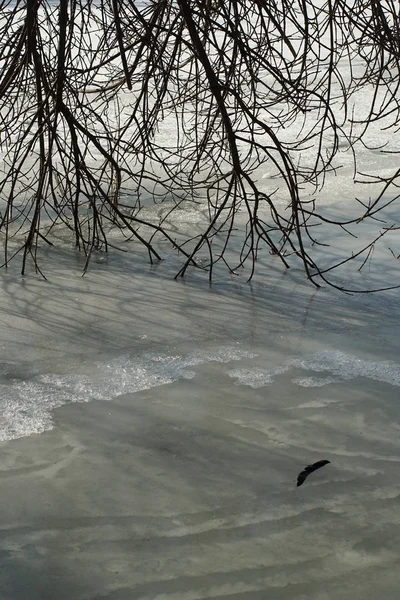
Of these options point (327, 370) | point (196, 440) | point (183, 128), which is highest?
point (183, 128)

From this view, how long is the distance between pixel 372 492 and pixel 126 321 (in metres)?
1.71

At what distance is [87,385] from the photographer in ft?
11.8

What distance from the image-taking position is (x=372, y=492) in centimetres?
292

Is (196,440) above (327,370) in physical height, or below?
below

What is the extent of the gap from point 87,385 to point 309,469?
1.05m

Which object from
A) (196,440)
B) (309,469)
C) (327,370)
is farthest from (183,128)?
(309,469)

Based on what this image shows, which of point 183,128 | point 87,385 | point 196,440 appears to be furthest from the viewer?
point 183,128

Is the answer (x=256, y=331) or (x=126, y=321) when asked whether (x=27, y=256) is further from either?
(x=256, y=331)

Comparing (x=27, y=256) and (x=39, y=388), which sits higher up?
(x=27, y=256)

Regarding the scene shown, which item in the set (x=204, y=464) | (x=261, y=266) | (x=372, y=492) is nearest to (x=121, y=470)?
(x=204, y=464)

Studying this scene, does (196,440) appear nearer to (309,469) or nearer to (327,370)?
(309,469)

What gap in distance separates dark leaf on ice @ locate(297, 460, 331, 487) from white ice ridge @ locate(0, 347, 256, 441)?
2.67 ft

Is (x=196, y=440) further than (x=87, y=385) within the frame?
No

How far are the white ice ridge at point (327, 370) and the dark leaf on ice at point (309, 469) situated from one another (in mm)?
611
